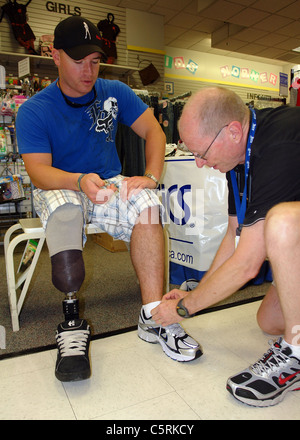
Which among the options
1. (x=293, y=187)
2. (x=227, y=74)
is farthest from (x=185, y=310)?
(x=227, y=74)

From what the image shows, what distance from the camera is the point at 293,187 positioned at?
898mm

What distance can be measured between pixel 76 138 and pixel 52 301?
0.92 metres

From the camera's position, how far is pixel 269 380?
0.96 metres

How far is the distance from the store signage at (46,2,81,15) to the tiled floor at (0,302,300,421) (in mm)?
5456

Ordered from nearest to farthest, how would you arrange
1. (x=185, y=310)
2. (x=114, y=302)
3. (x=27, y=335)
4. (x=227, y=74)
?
(x=185, y=310) < (x=27, y=335) < (x=114, y=302) < (x=227, y=74)

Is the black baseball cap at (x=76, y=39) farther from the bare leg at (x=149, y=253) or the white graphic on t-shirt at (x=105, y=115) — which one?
the bare leg at (x=149, y=253)

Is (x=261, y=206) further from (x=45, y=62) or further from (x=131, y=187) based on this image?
(x=45, y=62)

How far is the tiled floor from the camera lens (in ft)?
2.93

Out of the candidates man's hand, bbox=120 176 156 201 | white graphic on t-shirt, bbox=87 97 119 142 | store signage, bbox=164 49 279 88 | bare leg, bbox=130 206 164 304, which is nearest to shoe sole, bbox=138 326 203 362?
bare leg, bbox=130 206 164 304

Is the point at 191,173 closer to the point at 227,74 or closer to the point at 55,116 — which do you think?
the point at 55,116

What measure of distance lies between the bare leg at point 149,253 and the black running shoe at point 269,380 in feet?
1.35

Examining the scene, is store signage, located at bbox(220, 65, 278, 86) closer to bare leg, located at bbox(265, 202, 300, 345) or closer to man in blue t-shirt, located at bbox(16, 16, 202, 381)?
man in blue t-shirt, located at bbox(16, 16, 202, 381)

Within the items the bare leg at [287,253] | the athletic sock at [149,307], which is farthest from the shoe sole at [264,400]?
the athletic sock at [149,307]

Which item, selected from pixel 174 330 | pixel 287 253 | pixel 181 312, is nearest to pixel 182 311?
pixel 181 312
